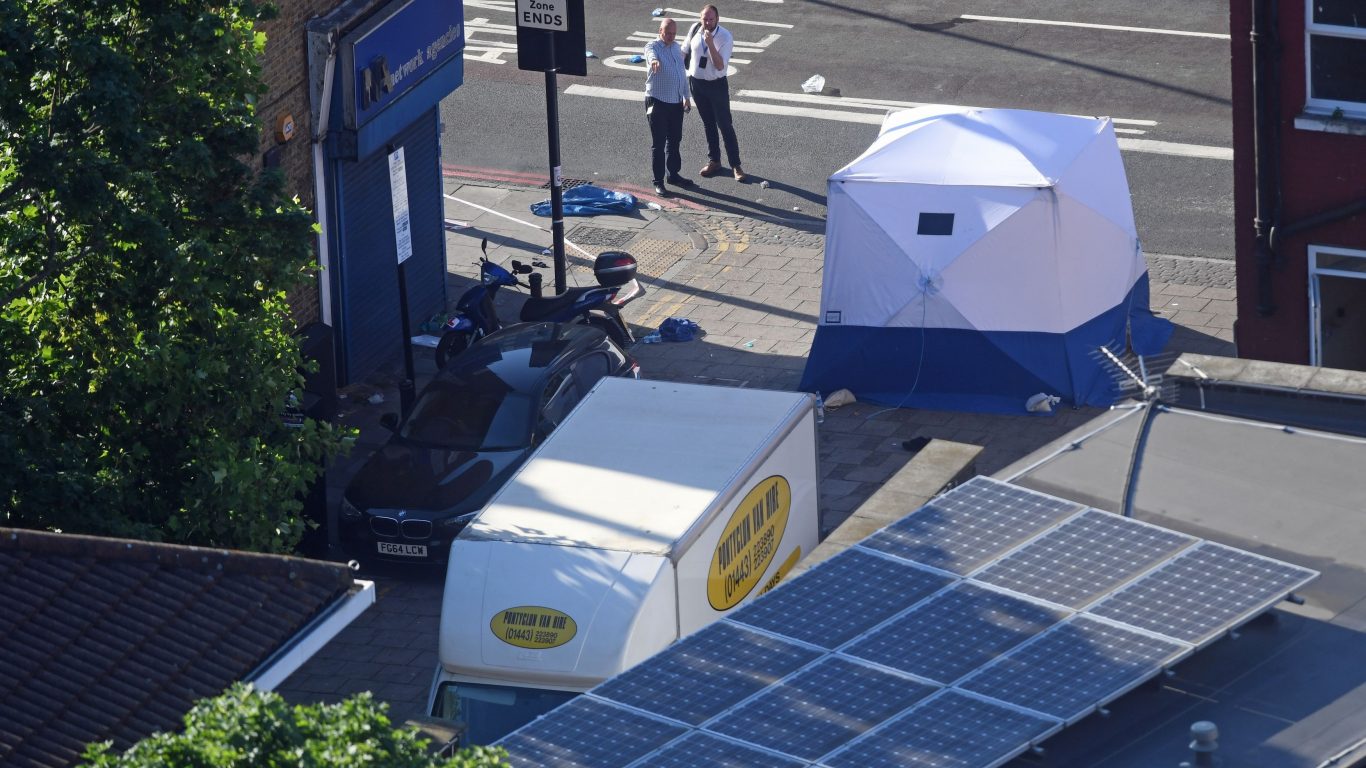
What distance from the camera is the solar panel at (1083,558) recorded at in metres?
8.84

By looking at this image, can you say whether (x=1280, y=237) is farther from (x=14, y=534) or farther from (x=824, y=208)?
(x=14, y=534)

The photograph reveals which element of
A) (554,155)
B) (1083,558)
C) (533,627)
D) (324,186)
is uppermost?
(1083,558)

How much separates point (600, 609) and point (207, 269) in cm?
324

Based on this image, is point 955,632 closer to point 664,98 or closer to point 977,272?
point 977,272

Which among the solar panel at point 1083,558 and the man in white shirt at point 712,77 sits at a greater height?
the solar panel at point 1083,558

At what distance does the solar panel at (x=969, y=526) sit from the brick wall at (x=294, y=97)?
32.2 feet

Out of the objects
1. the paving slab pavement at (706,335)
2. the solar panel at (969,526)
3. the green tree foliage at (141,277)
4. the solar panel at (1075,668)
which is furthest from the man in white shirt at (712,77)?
the solar panel at (1075,668)

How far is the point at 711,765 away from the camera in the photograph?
299 inches

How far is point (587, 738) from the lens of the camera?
7.98 metres

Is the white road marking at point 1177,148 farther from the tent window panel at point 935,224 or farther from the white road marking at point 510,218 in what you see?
the white road marking at point 510,218

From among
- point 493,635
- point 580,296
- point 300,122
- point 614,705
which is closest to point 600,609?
point 493,635

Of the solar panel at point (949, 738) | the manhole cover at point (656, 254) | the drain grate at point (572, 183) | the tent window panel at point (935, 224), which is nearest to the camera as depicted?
the solar panel at point (949, 738)

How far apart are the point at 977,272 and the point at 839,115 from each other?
7.68 metres

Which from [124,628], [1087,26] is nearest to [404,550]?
[124,628]
